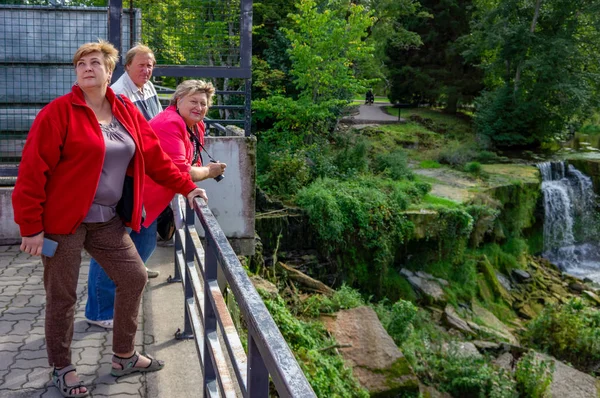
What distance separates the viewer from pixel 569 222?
22000 mm

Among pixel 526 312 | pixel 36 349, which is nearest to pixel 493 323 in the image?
pixel 526 312

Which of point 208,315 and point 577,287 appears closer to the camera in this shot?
point 208,315

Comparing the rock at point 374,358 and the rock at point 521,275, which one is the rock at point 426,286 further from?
the rock at point 374,358

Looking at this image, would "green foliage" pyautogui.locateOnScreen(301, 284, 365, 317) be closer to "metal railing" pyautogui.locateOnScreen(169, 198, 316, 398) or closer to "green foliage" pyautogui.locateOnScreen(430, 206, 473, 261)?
"green foliage" pyautogui.locateOnScreen(430, 206, 473, 261)

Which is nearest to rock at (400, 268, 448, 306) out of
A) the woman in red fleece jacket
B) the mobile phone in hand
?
the woman in red fleece jacket

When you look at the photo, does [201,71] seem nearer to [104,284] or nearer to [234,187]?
[234,187]

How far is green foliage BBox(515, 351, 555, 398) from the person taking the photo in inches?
401

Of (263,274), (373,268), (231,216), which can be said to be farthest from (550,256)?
(231,216)

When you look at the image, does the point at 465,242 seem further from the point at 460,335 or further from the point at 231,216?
the point at 231,216

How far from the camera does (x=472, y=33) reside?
2861 centimetres

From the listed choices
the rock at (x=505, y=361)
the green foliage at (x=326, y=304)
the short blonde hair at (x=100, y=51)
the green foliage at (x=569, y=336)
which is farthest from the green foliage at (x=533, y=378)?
the short blonde hair at (x=100, y=51)

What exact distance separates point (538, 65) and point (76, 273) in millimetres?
25329

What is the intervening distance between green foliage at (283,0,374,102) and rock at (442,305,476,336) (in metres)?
7.28

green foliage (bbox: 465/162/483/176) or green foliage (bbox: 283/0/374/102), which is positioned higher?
green foliage (bbox: 283/0/374/102)
